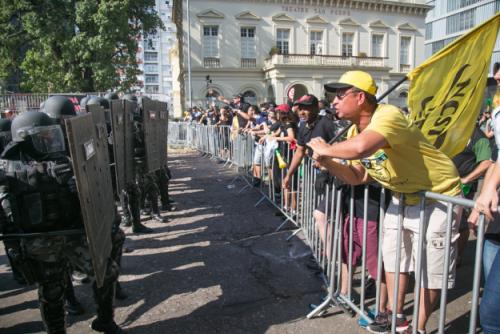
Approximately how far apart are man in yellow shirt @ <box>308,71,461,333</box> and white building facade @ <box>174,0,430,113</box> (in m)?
29.0

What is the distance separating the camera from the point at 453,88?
282cm

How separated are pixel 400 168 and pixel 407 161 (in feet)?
0.21

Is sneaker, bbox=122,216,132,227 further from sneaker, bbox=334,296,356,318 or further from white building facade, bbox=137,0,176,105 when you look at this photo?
white building facade, bbox=137,0,176,105

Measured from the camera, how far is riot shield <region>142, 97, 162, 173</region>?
562cm

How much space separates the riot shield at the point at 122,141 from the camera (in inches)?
183

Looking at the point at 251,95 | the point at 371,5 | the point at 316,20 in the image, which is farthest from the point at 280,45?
the point at 371,5

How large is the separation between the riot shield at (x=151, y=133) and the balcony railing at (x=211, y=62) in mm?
28779

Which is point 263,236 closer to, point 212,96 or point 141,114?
point 141,114

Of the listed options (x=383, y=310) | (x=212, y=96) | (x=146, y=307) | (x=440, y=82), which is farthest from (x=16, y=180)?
(x=212, y=96)

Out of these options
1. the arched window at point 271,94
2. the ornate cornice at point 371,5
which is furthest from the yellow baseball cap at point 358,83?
the ornate cornice at point 371,5

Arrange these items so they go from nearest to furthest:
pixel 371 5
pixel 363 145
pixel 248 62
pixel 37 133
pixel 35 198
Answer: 1. pixel 363 145
2. pixel 35 198
3. pixel 37 133
4. pixel 248 62
5. pixel 371 5

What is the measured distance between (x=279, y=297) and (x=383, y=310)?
1.00 metres

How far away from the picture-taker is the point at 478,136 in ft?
13.3

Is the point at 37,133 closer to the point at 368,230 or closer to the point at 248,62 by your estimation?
the point at 368,230
